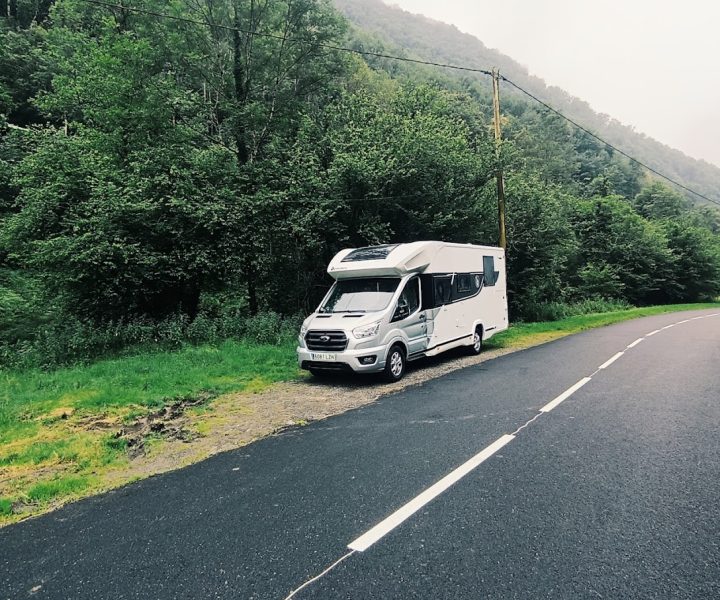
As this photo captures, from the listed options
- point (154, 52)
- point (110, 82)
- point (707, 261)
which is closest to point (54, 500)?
point (110, 82)

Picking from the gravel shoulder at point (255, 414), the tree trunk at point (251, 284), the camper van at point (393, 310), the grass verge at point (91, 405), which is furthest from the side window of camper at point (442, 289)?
the tree trunk at point (251, 284)

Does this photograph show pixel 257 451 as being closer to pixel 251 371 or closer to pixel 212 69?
pixel 251 371

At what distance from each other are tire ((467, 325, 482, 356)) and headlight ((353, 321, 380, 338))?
4812 millimetres

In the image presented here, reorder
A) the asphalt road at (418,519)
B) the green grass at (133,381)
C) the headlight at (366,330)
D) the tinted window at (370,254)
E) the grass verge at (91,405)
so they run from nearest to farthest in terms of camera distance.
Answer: the asphalt road at (418,519) < the grass verge at (91,405) < the green grass at (133,381) < the headlight at (366,330) < the tinted window at (370,254)

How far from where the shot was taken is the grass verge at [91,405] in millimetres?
4766

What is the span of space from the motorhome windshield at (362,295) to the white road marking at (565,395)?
389 centimetres

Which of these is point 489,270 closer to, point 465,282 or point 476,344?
point 465,282

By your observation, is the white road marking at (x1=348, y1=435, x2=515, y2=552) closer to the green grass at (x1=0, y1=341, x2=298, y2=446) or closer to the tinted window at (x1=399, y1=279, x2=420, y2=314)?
the green grass at (x1=0, y1=341, x2=298, y2=446)

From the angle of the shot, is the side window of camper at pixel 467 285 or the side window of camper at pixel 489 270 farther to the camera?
the side window of camper at pixel 489 270

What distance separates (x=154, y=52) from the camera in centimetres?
1722

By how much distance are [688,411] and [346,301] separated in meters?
6.50

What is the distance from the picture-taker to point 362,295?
1016cm

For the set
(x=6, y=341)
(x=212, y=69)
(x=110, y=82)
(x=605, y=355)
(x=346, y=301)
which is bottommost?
(x=605, y=355)

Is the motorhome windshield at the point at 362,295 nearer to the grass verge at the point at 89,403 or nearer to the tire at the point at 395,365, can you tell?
the tire at the point at 395,365
